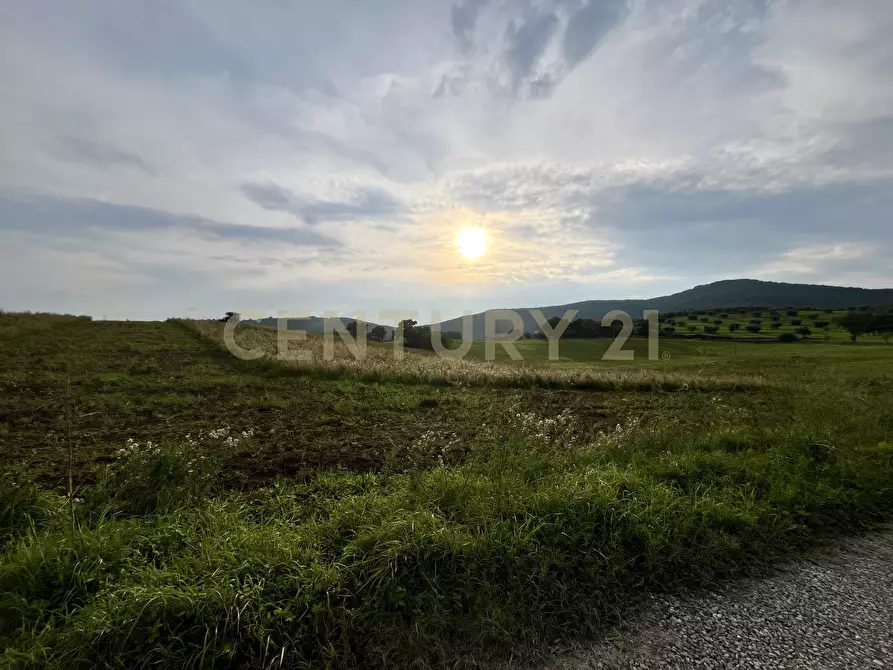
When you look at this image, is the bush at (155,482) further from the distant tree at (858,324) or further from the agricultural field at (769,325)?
the distant tree at (858,324)

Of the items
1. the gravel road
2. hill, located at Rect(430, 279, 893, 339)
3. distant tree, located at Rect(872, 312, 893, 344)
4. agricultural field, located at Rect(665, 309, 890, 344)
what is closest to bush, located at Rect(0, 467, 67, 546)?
the gravel road

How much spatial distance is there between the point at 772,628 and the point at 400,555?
9.12 ft

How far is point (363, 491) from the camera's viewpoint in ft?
17.6

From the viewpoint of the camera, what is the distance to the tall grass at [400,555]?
109 inches

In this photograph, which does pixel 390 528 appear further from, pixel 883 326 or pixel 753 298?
pixel 753 298

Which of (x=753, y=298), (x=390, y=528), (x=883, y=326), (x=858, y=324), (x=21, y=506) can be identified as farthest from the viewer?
(x=753, y=298)

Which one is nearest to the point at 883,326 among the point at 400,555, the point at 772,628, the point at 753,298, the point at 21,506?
the point at 772,628

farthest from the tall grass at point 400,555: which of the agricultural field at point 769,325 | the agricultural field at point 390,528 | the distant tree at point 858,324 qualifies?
the distant tree at point 858,324

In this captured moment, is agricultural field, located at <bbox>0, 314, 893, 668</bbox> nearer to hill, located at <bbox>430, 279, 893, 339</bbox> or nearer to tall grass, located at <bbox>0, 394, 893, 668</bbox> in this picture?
tall grass, located at <bbox>0, 394, 893, 668</bbox>

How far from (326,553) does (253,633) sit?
89cm

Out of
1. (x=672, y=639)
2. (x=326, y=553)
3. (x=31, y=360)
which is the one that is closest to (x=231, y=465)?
(x=326, y=553)

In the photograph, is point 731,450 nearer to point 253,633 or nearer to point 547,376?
point 253,633

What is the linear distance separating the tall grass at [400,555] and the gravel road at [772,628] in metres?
0.24

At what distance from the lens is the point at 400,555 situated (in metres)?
3.42
